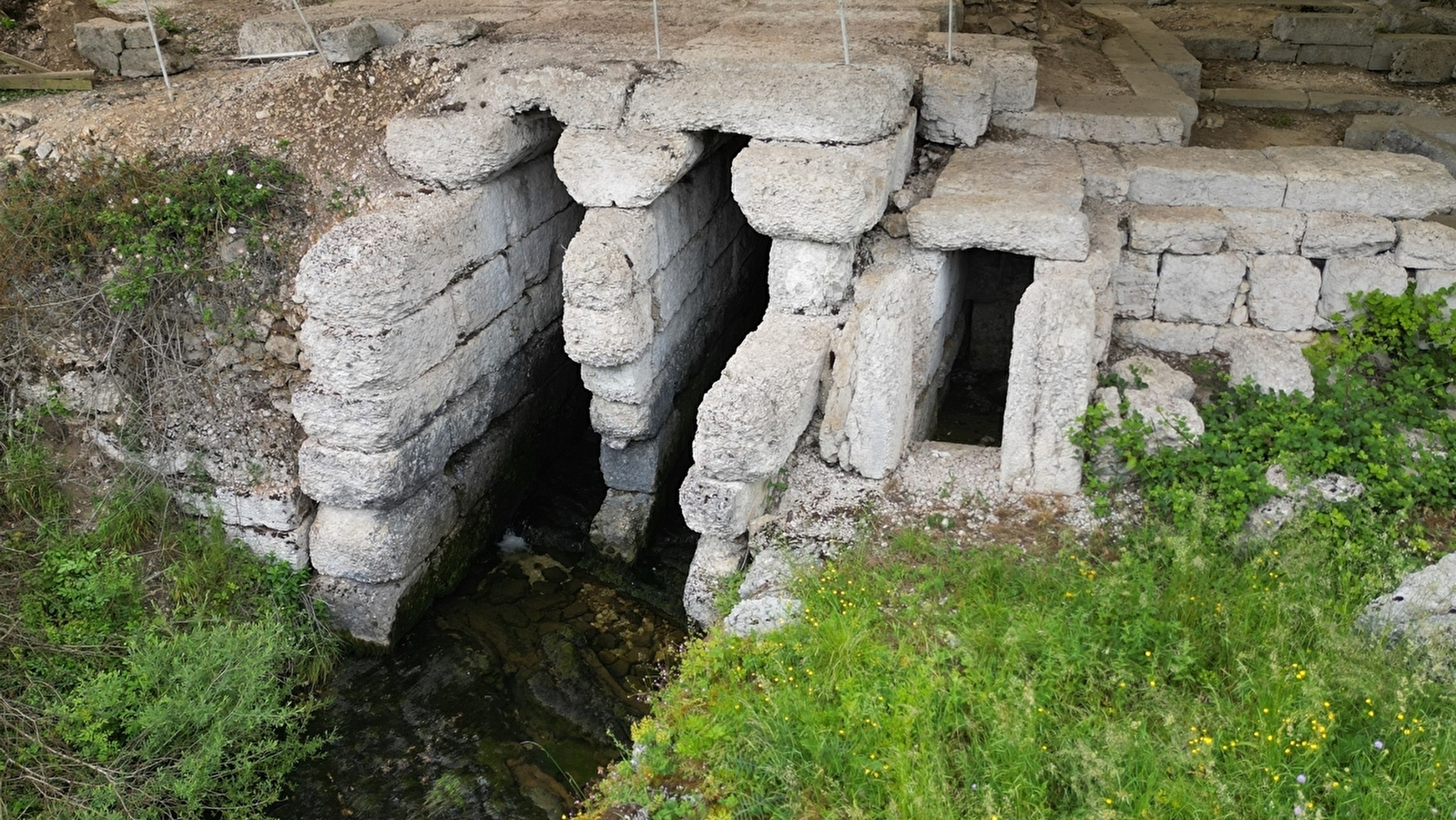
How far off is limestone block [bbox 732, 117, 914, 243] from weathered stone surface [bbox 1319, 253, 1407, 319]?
8.24 feet

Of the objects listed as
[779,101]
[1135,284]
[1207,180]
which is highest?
[779,101]

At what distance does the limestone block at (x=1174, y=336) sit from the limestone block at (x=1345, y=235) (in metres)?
0.67

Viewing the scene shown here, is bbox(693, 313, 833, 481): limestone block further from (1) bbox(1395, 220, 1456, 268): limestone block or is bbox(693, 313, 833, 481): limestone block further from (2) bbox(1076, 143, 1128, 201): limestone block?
(1) bbox(1395, 220, 1456, 268): limestone block

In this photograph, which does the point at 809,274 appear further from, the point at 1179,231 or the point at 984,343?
the point at 984,343

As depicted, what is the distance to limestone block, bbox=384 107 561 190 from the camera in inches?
247

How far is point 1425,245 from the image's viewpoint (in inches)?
245

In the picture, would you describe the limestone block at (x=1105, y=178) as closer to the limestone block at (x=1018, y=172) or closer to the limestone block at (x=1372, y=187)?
the limestone block at (x=1018, y=172)

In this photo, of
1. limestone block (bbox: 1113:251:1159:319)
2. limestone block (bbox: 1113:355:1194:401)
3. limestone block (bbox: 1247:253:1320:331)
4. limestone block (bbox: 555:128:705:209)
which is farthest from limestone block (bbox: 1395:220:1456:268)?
limestone block (bbox: 555:128:705:209)

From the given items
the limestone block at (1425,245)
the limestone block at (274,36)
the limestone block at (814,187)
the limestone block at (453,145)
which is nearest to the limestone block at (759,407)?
the limestone block at (814,187)

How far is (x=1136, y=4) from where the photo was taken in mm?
11508

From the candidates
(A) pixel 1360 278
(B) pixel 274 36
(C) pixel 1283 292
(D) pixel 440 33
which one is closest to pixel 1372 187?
(A) pixel 1360 278

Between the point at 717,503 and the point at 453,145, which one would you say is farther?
the point at 453,145

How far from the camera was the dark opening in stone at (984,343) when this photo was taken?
26.4 feet

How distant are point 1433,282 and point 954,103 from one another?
2.69 meters
